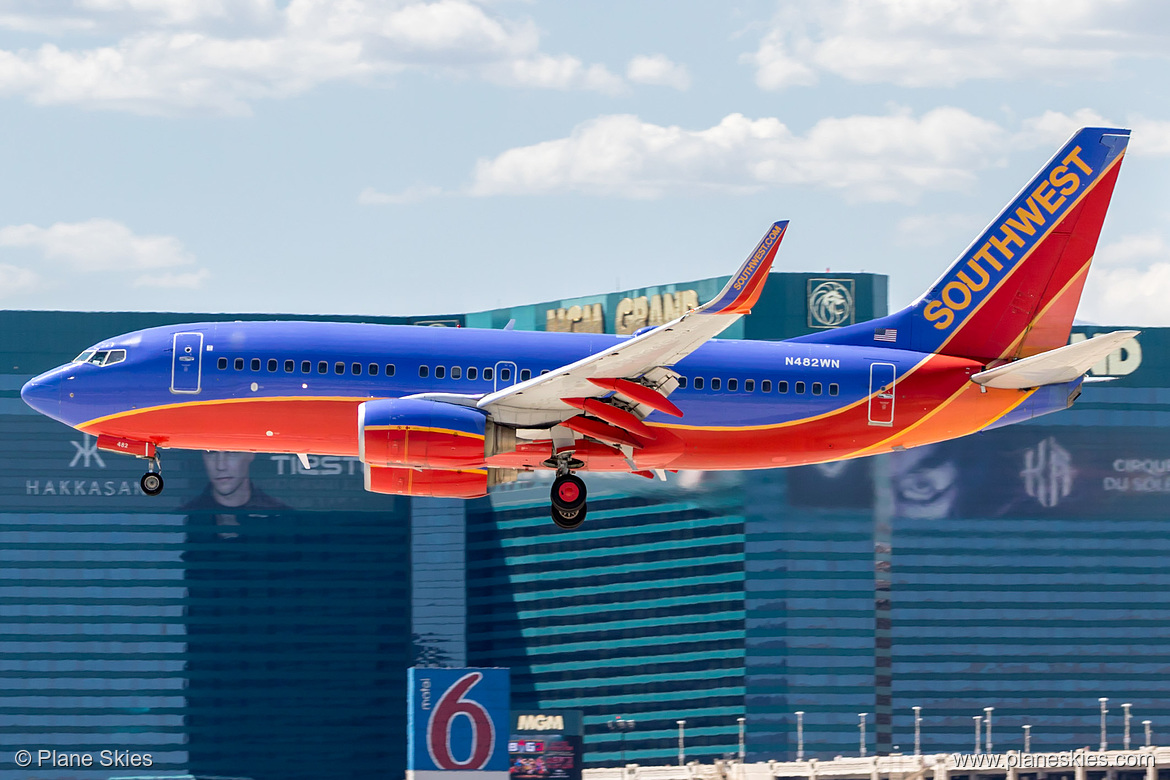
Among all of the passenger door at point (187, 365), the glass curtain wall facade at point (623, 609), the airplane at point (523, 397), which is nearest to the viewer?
the airplane at point (523, 397)

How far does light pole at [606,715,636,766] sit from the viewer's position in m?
158

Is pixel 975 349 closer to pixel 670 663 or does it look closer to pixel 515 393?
pixel 515 393

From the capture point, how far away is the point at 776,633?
473 ft

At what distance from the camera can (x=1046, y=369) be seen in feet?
143

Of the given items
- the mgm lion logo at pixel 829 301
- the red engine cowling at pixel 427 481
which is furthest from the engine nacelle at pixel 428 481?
the mgm lion logo at pixel 829 301

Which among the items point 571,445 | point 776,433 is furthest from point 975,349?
point 571,445

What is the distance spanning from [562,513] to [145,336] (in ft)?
41.6

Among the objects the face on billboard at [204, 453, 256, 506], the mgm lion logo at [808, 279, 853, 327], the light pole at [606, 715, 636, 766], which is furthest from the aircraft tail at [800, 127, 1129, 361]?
the face on billboard at [204, 453, 256, 506]

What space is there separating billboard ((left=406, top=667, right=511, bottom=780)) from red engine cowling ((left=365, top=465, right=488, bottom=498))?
289 ft

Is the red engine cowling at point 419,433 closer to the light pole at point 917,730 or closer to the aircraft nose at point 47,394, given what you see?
the aircraft nose at point 47,394

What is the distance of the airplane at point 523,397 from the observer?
135 ft

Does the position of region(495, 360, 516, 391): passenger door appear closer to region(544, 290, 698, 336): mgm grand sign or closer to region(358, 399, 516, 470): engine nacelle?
region(358, 399, 516, 470): engine nacelle

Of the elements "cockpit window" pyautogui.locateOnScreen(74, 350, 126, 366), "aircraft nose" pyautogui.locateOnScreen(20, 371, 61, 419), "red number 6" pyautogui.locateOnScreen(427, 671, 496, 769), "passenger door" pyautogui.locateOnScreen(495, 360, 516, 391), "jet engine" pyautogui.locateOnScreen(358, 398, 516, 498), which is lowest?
"red number 6" pyautogui.locateOnScreen(427, 671, 496, 769)

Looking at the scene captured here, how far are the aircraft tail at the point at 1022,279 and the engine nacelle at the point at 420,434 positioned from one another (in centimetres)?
1176
